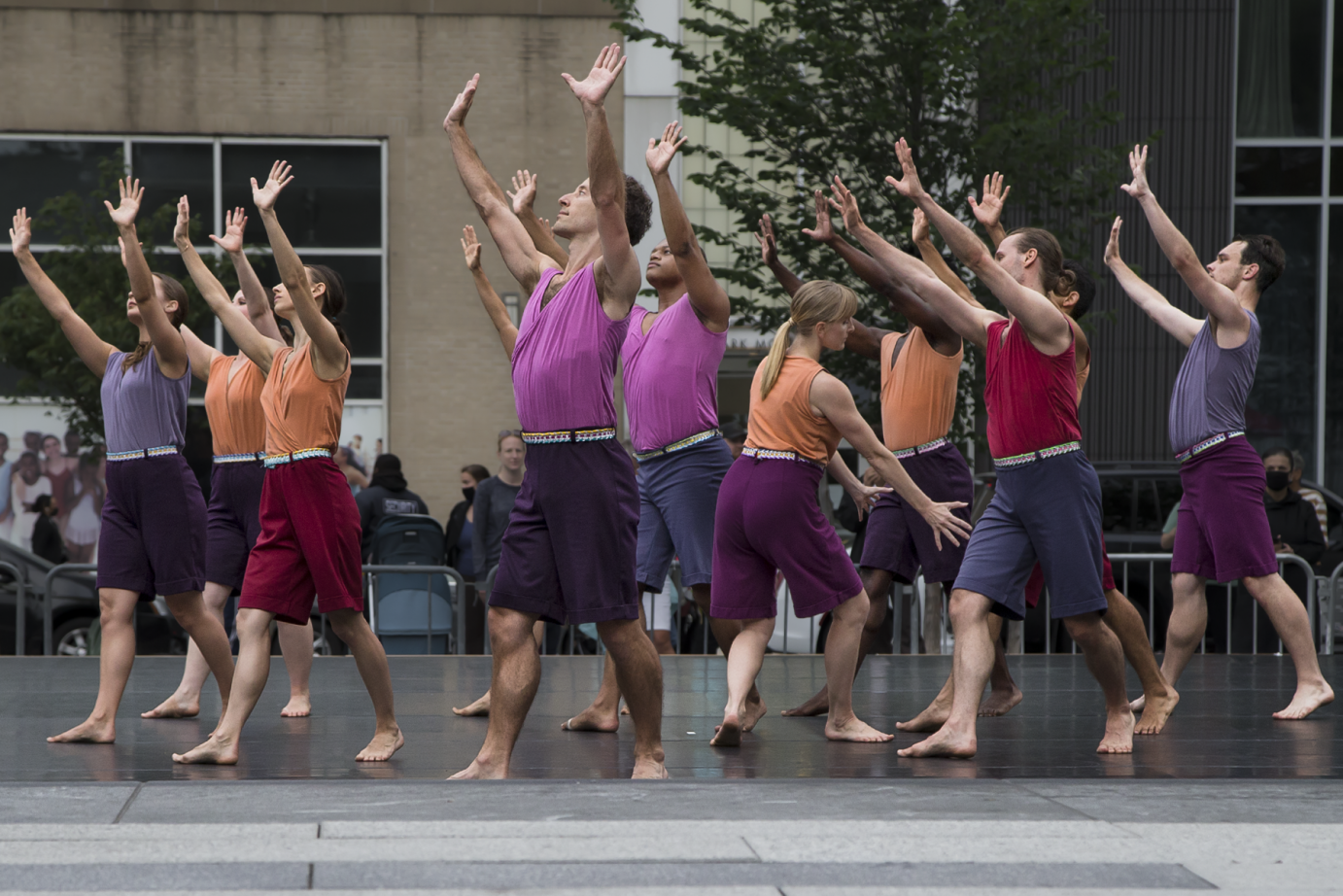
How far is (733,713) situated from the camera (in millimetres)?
6219

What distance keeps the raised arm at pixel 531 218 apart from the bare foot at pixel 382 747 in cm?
200

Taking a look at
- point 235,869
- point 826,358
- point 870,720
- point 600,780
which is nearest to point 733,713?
point 600,780

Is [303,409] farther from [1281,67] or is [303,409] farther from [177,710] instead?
[1281,67]

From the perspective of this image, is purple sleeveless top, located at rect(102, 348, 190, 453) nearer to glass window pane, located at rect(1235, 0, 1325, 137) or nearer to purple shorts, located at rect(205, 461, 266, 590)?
purple shorts, located at rect(205, 461, 266, 590)

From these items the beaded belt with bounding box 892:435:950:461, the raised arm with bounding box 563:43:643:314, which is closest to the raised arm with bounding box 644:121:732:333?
the raised arm with bounding box 563:43:643:314

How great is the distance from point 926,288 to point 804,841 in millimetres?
2565

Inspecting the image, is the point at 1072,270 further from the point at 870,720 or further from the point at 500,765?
the point at 500,765

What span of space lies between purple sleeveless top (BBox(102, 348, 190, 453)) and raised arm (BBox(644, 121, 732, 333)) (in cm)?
238

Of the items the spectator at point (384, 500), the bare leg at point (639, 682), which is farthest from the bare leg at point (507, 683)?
the spectator at point (384, 500)

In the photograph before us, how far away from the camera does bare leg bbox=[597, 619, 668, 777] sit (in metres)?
5.42

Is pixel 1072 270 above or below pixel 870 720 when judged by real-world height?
above

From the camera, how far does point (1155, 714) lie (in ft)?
23.0

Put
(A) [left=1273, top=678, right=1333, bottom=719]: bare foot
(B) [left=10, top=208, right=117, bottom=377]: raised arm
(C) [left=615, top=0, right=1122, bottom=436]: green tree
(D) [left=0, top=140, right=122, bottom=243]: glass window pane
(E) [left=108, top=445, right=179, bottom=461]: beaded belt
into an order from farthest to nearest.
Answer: (D) [left=0, top=140, right=122, bottom=243]: glass window pane
(C) [left=615, top=0, right=1122, bottom=436]: green tree
(A) [left=1273, top=678, right=1333, bottom=719]: bare foot
(B) [left=10, top=208, right=117, bottom=377]: raised arm
(E) [left=108, top=445, right=179, bottom=461]: beaded belt

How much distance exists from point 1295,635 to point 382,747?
4.38 metres
